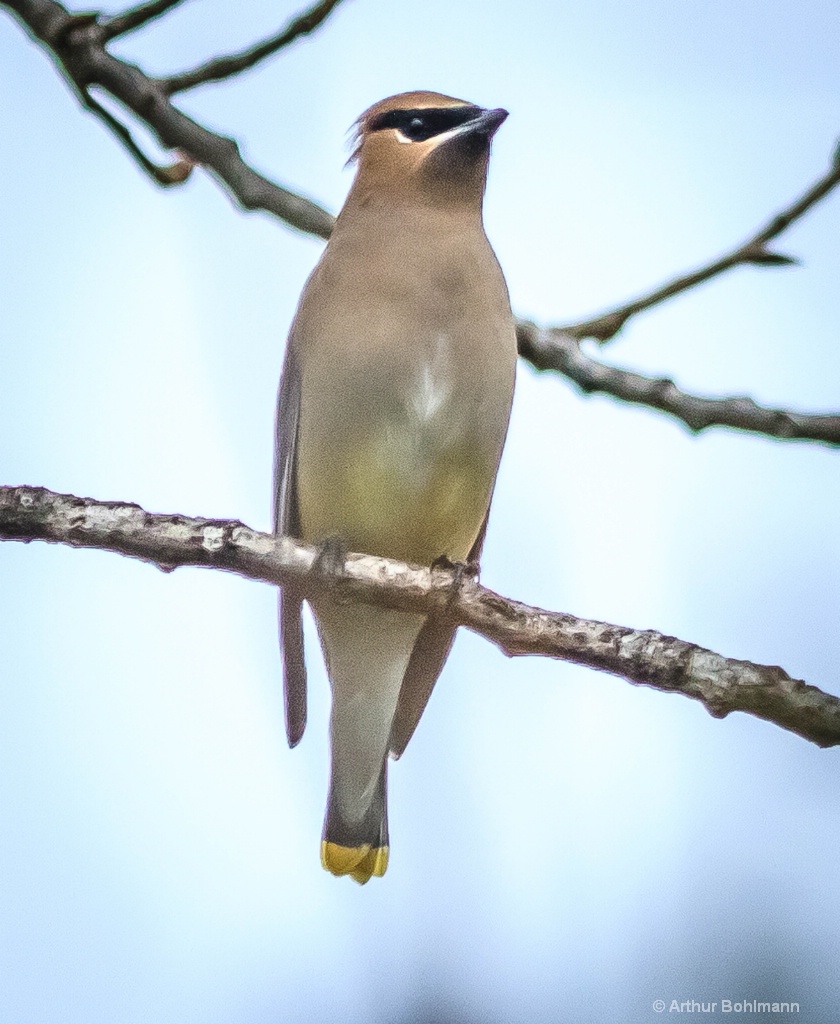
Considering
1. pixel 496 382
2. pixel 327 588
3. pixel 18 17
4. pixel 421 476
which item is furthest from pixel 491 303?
pixel 18 17

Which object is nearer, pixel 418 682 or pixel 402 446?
pixel 402 446

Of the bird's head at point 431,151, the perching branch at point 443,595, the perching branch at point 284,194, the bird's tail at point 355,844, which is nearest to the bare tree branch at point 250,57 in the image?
the perching branch at point 284,194

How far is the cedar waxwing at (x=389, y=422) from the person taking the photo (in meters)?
4.46

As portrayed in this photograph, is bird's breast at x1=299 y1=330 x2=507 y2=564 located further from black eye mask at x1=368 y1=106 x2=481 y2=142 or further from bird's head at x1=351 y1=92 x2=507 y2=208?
black eye mask at x1=368 y1=106 x2=481 y2=142

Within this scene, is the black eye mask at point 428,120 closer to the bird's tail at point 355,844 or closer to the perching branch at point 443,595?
the perching branch at point 443,595

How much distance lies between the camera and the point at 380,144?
5246 mm

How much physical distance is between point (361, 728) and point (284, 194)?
1634 millimetres

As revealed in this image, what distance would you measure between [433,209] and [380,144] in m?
0.49

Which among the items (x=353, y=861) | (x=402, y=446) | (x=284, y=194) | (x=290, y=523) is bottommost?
(x=353, y=861)

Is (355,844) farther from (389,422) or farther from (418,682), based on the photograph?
(389,422)

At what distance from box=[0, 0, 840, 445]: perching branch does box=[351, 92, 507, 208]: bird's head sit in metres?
0.48

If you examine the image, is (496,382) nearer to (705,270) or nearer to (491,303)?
(491,303)

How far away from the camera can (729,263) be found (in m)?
4.08

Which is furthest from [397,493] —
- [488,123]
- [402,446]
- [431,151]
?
[488,123]
